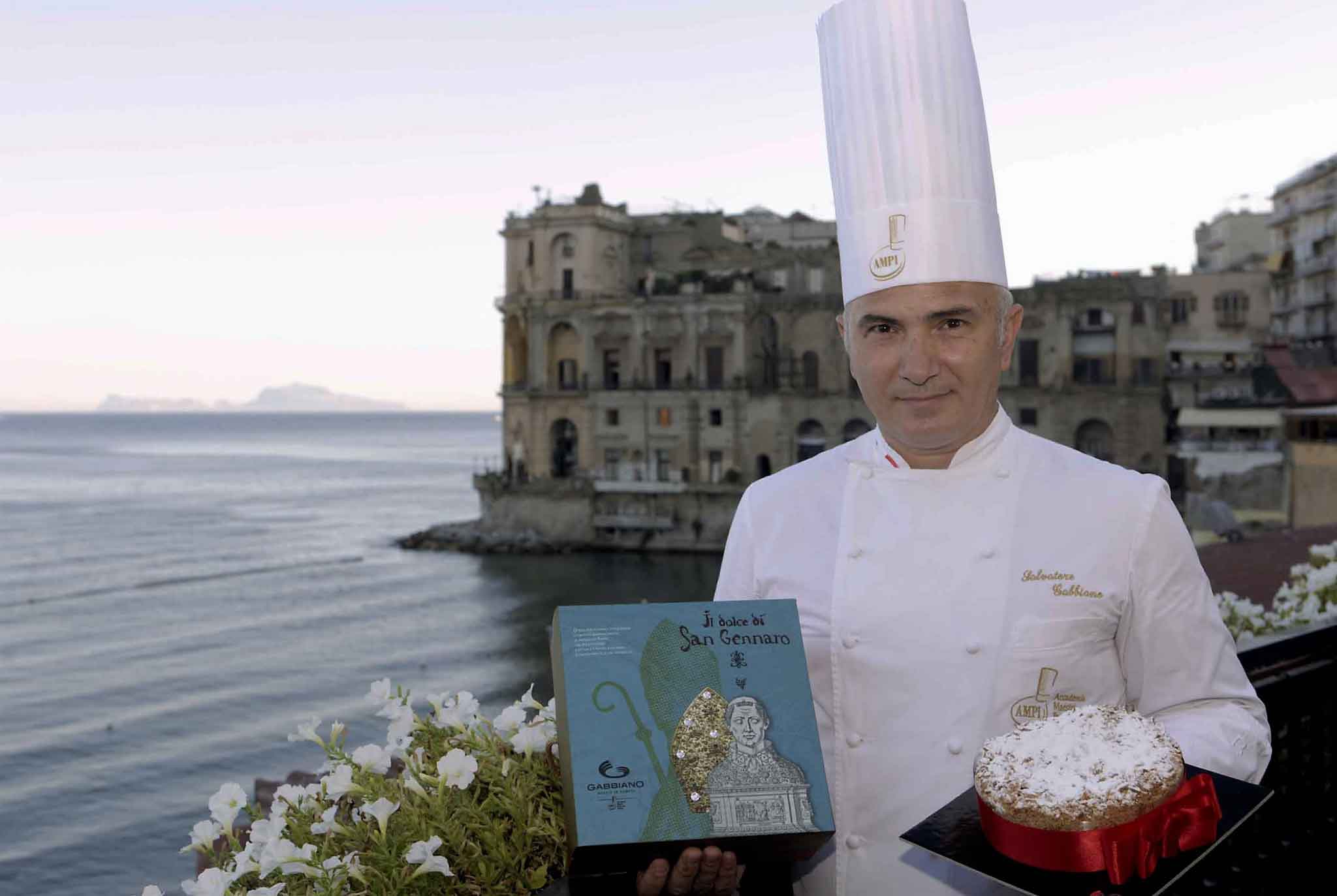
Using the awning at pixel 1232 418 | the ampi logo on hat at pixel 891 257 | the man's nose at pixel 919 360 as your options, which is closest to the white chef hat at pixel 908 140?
the ampi logo on hat at pixel 891 257

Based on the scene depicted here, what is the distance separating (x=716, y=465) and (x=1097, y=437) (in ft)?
52.1

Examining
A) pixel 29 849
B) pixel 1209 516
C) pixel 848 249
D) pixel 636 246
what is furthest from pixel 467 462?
pixel 848 249

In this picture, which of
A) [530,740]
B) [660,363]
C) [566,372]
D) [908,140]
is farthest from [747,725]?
[566,372]

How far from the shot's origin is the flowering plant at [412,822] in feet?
8.59

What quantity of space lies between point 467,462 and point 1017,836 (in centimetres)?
13813

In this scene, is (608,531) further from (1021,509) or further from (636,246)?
(1021,509)

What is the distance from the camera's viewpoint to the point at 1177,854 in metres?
2.26

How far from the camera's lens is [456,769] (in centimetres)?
267

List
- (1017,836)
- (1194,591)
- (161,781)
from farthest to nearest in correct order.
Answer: (161,781), (1194,591), (1017,836)

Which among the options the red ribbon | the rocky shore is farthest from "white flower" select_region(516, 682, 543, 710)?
the rocky shore

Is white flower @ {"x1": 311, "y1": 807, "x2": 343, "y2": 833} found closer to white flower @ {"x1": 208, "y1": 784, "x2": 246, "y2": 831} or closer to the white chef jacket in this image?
white flower @ {"x1": 208, "y1": 784, "x2": 246, "y2": 831}

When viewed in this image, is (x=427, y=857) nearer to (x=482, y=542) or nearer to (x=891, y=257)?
(x=891, y=257)

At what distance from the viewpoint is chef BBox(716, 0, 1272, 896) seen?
2.94 m

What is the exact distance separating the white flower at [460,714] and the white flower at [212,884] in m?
0.60
